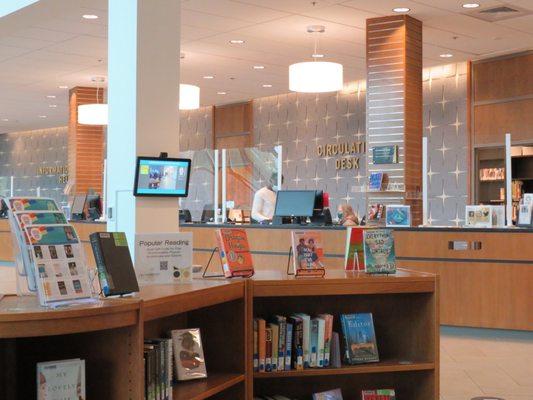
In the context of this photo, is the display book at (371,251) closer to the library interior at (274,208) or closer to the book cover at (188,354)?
the library interior at (274,208)

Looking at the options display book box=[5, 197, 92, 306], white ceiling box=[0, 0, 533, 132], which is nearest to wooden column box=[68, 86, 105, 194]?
white ceiling box=[0, 0, 533, 132]

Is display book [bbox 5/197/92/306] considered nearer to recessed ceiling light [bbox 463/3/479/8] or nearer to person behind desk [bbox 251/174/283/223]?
recessed ceiling light [bbox 463/3/479/8]

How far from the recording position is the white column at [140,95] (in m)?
7.22

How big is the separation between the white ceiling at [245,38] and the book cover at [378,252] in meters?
5.86

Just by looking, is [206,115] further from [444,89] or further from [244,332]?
[244,332]

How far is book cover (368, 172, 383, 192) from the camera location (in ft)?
34.3

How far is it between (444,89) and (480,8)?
164 inches

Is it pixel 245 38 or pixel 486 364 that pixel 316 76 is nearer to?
pixel 245 38

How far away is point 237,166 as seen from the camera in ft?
41.7

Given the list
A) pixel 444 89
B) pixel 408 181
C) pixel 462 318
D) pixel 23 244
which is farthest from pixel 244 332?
pixel 444 89

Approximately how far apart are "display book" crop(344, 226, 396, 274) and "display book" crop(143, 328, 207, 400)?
1.16 meters

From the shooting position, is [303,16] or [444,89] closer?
[303,16]

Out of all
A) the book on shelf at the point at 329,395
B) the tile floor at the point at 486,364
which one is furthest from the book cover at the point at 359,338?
the tile floor at the point at 486,364

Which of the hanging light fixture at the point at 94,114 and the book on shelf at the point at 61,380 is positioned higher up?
the hanging light fixture at the point at 94,114
